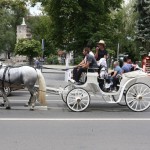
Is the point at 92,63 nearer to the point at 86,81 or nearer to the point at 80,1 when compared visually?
the point at 86,81

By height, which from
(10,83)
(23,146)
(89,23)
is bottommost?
(23,146)

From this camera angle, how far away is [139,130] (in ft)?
30.7

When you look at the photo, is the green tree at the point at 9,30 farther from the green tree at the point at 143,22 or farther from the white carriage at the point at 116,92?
the white carriage at the point at 116,92

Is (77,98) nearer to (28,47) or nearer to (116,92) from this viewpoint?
(116,92)

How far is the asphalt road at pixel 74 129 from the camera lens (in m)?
7.76

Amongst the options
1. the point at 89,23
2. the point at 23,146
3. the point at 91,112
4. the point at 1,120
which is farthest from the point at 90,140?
the point at 89,23

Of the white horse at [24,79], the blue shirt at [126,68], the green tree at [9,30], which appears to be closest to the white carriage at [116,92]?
the white horse at [24,79]

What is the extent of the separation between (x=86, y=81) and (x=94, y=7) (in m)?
19.0

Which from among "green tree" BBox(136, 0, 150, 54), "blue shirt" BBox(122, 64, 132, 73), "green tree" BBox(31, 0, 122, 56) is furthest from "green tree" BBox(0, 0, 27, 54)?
"blue shirt" BBox(122, 64, 132, 73)

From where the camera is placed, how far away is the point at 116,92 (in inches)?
499

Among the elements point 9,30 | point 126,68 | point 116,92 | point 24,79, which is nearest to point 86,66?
point 116,92

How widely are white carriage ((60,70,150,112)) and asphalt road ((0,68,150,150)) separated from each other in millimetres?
261

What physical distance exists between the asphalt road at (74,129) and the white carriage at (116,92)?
261mm

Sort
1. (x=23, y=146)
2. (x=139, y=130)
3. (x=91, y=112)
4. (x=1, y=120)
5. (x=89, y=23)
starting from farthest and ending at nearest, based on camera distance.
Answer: (x=89, y=23)
(x=91, y=112)
(x=1, y=120)
(x=139, y=130)
(x=23, y=146)
